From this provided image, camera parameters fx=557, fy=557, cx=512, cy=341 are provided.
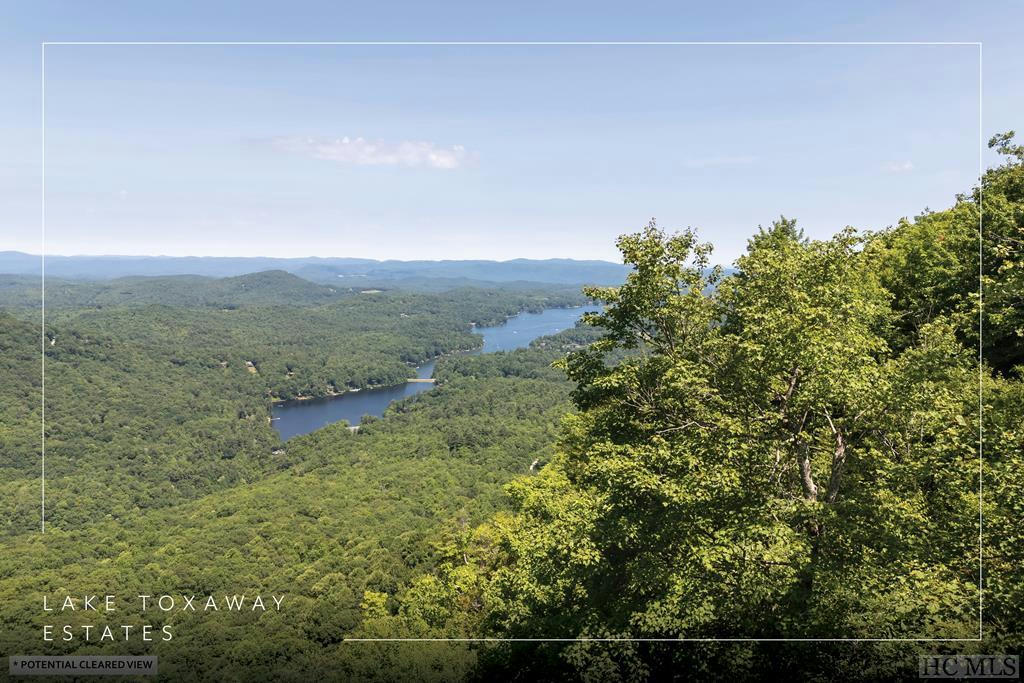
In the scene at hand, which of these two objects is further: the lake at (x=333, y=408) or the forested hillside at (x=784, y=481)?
the lake at (x=333, y=408)

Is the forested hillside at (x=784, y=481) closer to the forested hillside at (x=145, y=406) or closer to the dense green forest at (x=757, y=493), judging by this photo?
the dense green forest at (x=757, y=493)

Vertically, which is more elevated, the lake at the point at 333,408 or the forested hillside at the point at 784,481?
the forested hillside at the point at 784,481

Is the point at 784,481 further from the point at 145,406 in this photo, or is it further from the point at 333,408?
the point at 145,406

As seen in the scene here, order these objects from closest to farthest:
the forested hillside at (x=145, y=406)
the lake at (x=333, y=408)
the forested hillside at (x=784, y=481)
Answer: the forested hillside at (x=784, y=481) → the forested hillside at (x=145, y=406) → the lake at (x=333, y=408)

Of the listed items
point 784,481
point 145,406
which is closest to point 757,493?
point 784,481

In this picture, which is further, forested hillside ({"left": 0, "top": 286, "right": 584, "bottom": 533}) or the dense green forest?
forested hillside ({"left": 0, "top": 286, "right": 584, "bottom": 533})

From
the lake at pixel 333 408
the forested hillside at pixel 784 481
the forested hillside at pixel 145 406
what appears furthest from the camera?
the lake at pixel 333 408

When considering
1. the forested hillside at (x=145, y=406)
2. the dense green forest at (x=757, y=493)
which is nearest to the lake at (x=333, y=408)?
the forested hillside at (x=145, y=406)

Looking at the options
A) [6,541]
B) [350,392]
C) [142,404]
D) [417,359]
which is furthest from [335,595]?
[417,359]

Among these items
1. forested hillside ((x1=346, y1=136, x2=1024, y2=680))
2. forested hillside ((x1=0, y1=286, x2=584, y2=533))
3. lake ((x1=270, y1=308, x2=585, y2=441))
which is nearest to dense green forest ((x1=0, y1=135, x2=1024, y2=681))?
forested hillside ((x1=346, y1=136, x2=1024, y2=680))

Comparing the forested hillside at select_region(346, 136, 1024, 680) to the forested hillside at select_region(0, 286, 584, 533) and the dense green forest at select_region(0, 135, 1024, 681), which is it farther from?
the forested hillside at select_region(0, 286, 584, 533)

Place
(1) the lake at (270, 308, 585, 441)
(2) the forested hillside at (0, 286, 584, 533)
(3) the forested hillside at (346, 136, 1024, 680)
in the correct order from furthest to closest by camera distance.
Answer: (1) the lake at (270, 308, 585, 441)
(2) the forested hillside at (0, 286, 584, 533)
(3) the forested hillside at (346, 136, 1024, 680)

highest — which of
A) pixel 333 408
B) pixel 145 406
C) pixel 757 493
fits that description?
pixel 757 493

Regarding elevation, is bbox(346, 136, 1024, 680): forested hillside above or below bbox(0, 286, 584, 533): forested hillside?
above
